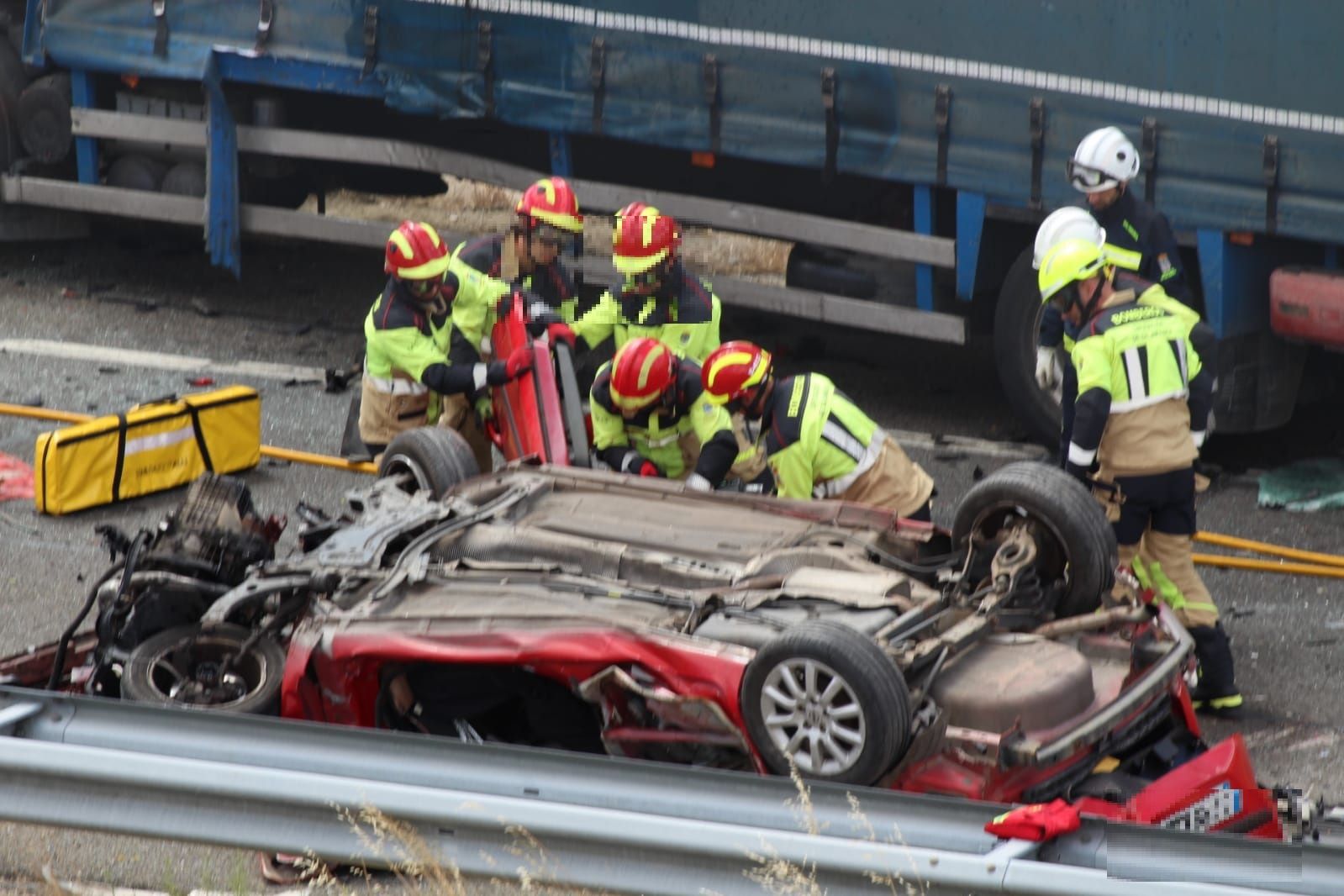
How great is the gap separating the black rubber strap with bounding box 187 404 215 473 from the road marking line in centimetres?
174

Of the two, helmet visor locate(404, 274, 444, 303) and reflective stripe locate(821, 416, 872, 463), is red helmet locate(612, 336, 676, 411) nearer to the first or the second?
reflective stripe locate(821, 416, 872, 463)

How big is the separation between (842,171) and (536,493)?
4.28m

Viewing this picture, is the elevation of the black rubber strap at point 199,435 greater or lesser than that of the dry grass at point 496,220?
lesser

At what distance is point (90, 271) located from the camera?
524 inches

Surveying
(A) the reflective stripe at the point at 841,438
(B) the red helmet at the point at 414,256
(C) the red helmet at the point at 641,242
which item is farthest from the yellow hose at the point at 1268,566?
(B) the red helmet at the point at 414,256

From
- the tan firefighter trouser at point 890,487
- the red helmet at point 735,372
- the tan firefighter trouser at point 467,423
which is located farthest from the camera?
the tan firefighter trouser at point 467,423

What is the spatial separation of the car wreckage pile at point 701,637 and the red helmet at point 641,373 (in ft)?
2.89

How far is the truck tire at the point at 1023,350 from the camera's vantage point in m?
9.89

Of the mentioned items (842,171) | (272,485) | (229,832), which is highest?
(842,171)

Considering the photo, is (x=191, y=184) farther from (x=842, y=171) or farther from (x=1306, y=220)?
(x=1306, y=220)

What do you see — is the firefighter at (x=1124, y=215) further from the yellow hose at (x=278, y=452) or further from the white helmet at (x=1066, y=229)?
the yellow hose at (x=278, y=452)

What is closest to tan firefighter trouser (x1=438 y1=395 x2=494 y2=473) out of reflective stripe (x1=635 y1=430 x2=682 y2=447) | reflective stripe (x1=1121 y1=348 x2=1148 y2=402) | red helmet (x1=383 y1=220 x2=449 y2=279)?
red helmet (x1=383 y1=220 x2=449 y2=279)

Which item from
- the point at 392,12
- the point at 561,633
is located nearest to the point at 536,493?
the point at 561,633

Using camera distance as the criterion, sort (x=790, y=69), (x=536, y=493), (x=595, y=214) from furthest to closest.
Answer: (x=595, y=214) → (x=790, y=69) → (x=536, y=493)
